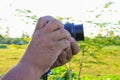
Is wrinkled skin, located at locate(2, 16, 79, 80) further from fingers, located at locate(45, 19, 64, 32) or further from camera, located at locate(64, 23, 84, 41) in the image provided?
camera, located at locate(64, 23, 84, 41)

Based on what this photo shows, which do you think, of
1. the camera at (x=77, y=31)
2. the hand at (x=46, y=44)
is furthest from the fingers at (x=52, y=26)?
the camera at (x=77, y=31)

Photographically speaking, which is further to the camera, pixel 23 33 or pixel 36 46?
pixel 23 33

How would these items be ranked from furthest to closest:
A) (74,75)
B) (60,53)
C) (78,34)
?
(74,75)
(78,34)
(60,53)

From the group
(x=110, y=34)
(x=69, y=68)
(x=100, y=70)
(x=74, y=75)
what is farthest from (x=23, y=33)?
(x=100, y=70)

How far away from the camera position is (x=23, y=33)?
6270mm

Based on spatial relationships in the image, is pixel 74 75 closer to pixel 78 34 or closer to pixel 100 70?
pixel 100 70

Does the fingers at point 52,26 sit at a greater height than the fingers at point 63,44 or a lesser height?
greater

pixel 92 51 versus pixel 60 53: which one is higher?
pixel 60 53

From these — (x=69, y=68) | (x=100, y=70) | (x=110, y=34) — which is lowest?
(x=100, y=70)

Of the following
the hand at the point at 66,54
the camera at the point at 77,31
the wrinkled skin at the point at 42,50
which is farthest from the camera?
the camera at the point at 77,31

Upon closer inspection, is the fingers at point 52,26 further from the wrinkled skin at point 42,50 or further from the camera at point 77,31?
the camera at point 77,31

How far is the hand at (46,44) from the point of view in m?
0.80

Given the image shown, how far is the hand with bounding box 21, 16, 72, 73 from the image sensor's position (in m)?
0.80

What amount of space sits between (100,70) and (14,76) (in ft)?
31.3
